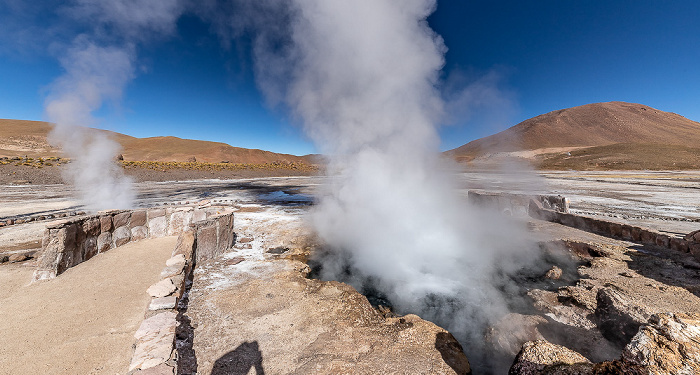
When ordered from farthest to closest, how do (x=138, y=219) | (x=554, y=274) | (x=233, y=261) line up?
(x=138, y=219) → (x=233, y=261) → (x=554, y=274)

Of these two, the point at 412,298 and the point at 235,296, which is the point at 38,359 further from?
the point at 412,298

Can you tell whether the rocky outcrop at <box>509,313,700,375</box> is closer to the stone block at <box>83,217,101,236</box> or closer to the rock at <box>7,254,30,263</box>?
the stone block at <box>83,217,101,236</box>

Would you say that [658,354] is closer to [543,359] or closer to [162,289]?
[543,359]

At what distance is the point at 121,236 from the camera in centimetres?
683

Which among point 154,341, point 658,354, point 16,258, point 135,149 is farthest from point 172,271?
point 135,149

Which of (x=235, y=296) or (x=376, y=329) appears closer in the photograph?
(x=376, y=329)

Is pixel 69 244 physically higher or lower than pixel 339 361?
higher

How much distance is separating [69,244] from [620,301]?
9.30 metres

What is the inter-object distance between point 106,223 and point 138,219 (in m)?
0.89

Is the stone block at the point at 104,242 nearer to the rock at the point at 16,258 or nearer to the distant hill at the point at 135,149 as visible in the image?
the rock at the point at 16,258

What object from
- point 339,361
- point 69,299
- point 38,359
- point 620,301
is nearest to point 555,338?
point 620,301

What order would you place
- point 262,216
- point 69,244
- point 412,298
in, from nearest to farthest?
point 412,298 < point 69,244 < point 262,216

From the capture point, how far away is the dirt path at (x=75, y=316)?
9.26 feet

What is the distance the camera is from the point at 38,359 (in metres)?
2.85
